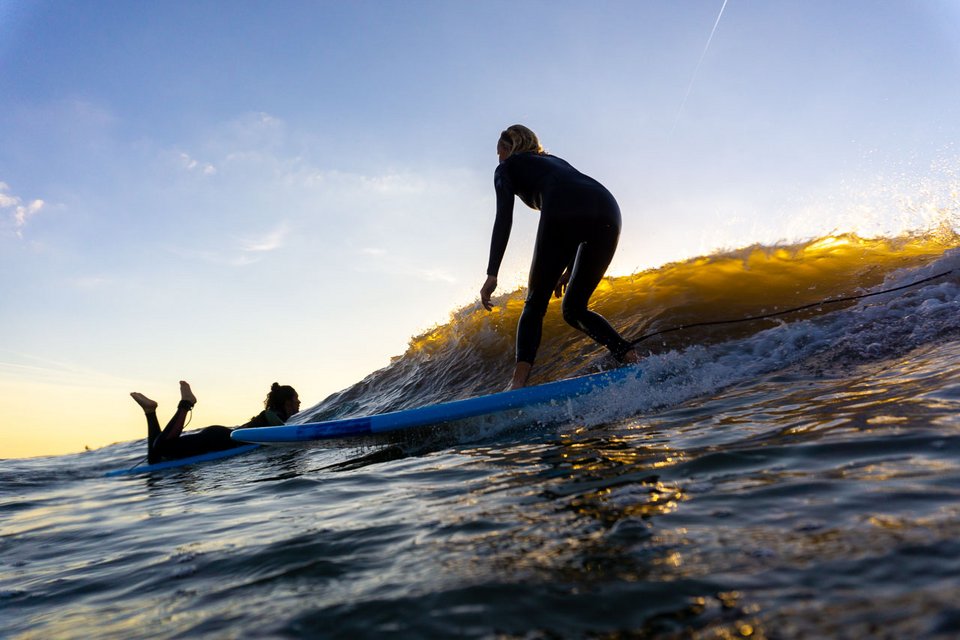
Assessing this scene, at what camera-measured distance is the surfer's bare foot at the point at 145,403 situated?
7.45m

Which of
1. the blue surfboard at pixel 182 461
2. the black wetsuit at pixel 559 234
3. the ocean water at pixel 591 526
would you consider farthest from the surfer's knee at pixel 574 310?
the blue surfboard at pixel 182 461

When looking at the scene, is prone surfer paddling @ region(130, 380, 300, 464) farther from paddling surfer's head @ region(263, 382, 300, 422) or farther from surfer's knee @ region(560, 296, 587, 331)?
surfer's knee @ region(560, 296, 587, 331)

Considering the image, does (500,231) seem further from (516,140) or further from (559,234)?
(516,140)

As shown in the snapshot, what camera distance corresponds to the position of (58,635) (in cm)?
174

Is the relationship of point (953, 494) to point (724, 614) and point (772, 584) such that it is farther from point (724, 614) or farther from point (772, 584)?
point (724, 614)

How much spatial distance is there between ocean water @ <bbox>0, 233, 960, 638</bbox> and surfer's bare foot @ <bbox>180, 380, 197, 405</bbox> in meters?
1.85

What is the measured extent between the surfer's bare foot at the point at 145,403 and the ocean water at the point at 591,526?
2265 millimetres

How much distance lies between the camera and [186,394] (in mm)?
7070

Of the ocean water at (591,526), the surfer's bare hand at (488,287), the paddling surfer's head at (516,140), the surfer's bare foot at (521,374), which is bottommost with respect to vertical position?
the ocean water at (591,526)

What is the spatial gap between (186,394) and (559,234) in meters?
4.89

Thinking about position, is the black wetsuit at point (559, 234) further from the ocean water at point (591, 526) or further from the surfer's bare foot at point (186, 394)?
the surfer's bare foot at point (186, 394)

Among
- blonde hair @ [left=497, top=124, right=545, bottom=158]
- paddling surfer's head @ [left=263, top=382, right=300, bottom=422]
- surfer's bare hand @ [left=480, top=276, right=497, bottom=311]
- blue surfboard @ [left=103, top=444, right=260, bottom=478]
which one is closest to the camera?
surfer's bare hand @ [left=480, top=276, right=497, bottom=311]

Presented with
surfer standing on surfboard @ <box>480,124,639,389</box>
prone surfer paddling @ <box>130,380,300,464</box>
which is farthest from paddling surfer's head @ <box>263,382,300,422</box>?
surfer standing on surfboard @ <box>480,124,639,389</box>

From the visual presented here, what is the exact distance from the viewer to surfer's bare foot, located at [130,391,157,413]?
24.4 ft
